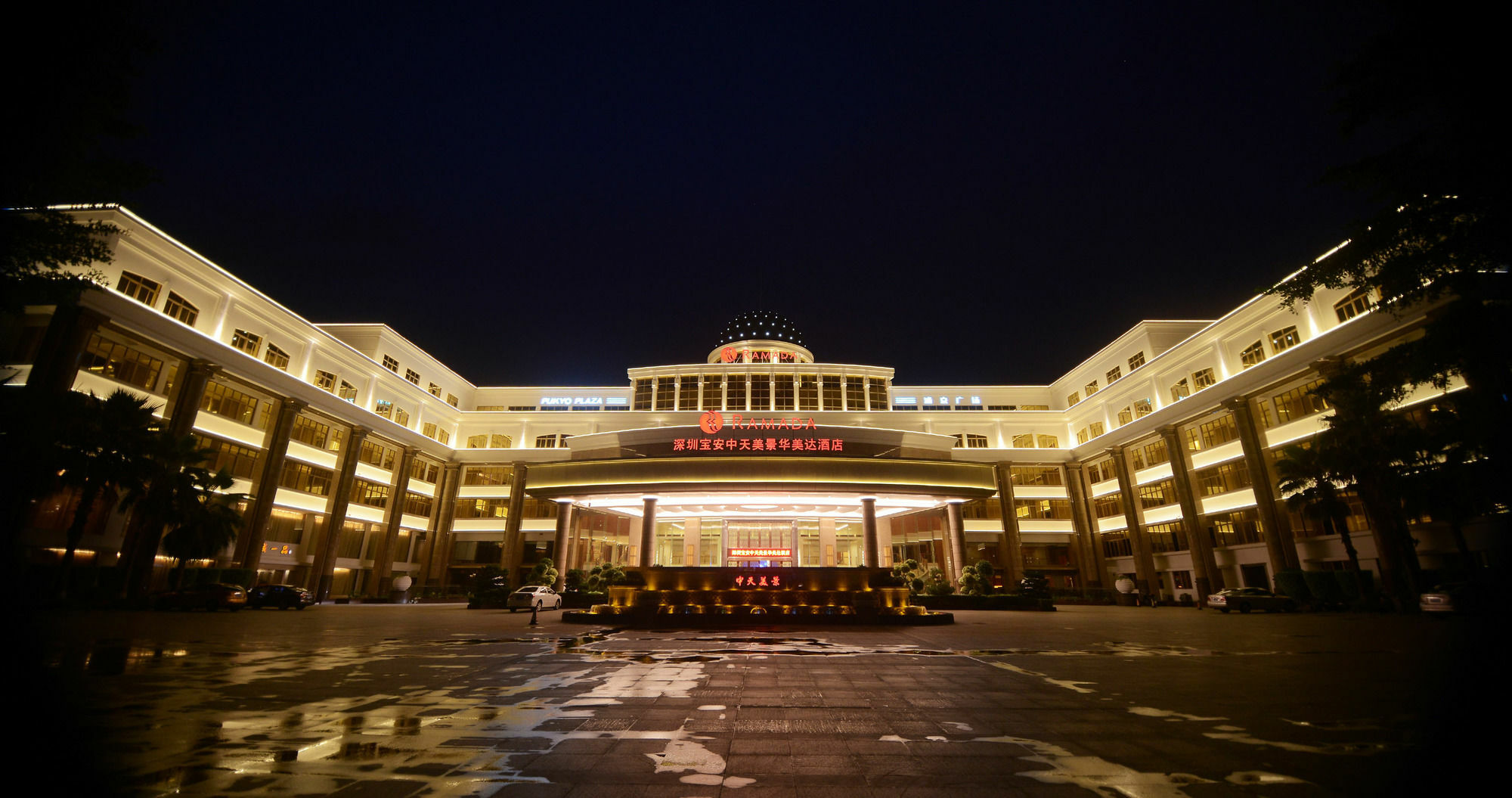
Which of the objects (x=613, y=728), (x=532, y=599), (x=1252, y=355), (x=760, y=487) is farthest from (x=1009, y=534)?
(x=613, y=728)

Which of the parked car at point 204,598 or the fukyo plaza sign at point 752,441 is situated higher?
the fukyo plaza sign at point 752,441

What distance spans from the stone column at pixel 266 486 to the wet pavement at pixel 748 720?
2832 cm

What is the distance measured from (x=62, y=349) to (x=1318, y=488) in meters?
63.5

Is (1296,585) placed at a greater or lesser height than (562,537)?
lesser

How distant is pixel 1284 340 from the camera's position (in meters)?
38.9

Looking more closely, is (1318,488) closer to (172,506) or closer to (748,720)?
(748,720)

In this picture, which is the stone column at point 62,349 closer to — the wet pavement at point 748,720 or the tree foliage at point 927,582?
the wet pavement at point 748,720

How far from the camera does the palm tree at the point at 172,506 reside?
29062mm

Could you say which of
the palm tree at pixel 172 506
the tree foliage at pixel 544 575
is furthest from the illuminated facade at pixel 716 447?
the tree foliage at pixel 544 575

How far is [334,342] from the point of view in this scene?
153 feet

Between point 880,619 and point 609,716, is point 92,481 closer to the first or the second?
point 609,716

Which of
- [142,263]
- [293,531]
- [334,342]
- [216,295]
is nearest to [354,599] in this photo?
[293,531]

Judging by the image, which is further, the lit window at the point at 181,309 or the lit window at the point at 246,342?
the lit window at the point at 246,342

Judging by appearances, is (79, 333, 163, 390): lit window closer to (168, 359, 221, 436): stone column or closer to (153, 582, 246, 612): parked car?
(168, 359, 221, 436): stone column
